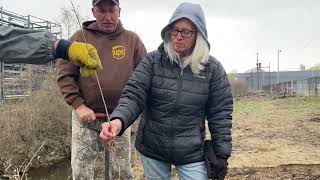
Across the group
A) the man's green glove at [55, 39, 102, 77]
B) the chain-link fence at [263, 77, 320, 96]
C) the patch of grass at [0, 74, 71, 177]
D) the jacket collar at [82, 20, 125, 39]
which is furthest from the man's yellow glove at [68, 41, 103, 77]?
the chain-link fence at [263, 77, 320, 96]

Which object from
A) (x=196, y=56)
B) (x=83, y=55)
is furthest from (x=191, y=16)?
(x=83, y=55)

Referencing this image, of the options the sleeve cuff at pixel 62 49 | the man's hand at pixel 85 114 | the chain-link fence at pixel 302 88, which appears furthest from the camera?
the chain-link fence at pixel 302 88

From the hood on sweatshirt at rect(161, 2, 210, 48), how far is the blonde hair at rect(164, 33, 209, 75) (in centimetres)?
5

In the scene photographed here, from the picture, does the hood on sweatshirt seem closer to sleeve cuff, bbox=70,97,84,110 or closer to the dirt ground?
sleeve cuff, bbox=70,97,84,110

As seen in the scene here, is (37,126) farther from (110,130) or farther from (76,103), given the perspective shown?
(110,130)

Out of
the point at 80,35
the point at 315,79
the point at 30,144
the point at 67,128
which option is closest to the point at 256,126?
the point at 67,128

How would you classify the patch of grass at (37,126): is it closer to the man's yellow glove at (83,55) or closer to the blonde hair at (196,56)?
the man's yellow glove at (83,55)

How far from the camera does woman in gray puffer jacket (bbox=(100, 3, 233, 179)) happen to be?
345 cm

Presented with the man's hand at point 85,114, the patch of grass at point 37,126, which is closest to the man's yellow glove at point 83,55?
the man's hand at point 85,114

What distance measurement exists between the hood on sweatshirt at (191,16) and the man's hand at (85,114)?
946 millimetres

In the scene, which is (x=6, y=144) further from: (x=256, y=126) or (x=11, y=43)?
(x=11, y=43)

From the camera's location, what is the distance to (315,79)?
3256cm

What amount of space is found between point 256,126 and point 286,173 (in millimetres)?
7794

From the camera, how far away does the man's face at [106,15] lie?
3.98 metres
